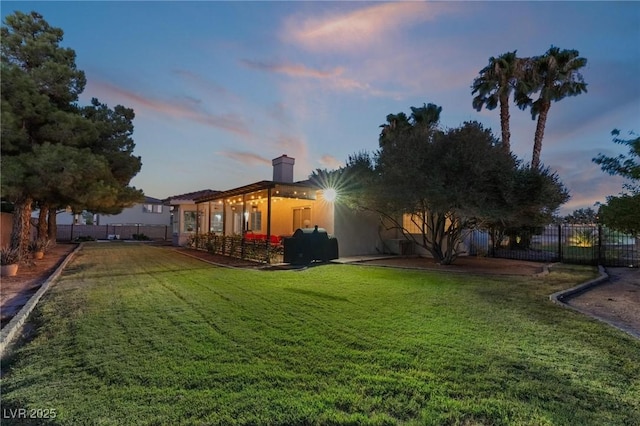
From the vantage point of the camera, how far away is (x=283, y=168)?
15.6 metres

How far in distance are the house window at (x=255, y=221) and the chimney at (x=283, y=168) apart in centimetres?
490

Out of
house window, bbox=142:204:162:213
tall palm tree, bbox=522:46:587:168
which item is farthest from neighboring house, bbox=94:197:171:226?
tall palm tree, bbox=522:46:587:168

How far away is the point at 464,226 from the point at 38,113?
14.9m

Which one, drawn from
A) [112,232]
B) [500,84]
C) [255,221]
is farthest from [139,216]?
[500,84]

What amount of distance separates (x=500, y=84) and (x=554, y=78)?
2.81 metres

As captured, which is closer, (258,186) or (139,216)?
(258,186)

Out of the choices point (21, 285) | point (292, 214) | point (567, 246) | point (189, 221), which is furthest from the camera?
point (189, 221)

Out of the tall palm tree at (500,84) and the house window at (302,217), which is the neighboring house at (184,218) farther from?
the tall palm tree at (500,84)

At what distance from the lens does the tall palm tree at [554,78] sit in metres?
18.9

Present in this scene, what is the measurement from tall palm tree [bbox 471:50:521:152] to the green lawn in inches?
677

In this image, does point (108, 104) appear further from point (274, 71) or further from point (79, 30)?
point (274, 71)

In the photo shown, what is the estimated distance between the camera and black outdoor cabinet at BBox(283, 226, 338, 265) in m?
12.1

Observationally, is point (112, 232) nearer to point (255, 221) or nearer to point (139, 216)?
point (139, 216)

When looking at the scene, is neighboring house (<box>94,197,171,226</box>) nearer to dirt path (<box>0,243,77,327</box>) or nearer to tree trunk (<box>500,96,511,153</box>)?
dirt path (<box>0,243,77,327</box>)
